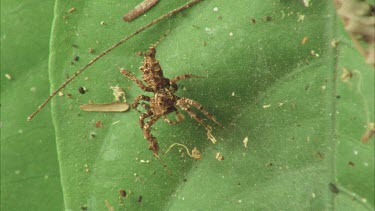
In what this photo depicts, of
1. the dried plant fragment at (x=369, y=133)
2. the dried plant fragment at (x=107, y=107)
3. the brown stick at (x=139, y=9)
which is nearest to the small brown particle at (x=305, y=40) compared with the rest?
the dried plant fragment at (x=369, y=133)

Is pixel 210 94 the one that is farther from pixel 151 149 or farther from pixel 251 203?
A: pixel 251 203

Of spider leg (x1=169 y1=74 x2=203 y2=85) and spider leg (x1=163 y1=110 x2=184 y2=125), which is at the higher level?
spider leg (x1=169 y1=74 x2=203 y2=85)

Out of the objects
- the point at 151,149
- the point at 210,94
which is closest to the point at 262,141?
the point at 210,94

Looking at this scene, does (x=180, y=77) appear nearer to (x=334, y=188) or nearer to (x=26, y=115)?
(x=334, y=188)

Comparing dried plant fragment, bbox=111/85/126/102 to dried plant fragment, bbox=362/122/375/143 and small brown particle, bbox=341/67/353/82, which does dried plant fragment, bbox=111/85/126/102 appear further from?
dried plant fragment, bbox=362/122/375/143

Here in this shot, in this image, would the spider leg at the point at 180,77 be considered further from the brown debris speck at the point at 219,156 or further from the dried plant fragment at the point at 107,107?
the brown debris speck at the point at 219,156

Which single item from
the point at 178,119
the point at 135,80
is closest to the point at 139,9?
the point at 135,80

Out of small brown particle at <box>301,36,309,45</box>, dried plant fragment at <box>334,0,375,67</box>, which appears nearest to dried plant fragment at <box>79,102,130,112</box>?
small brown particle at <box>301,36,309,45</box>
